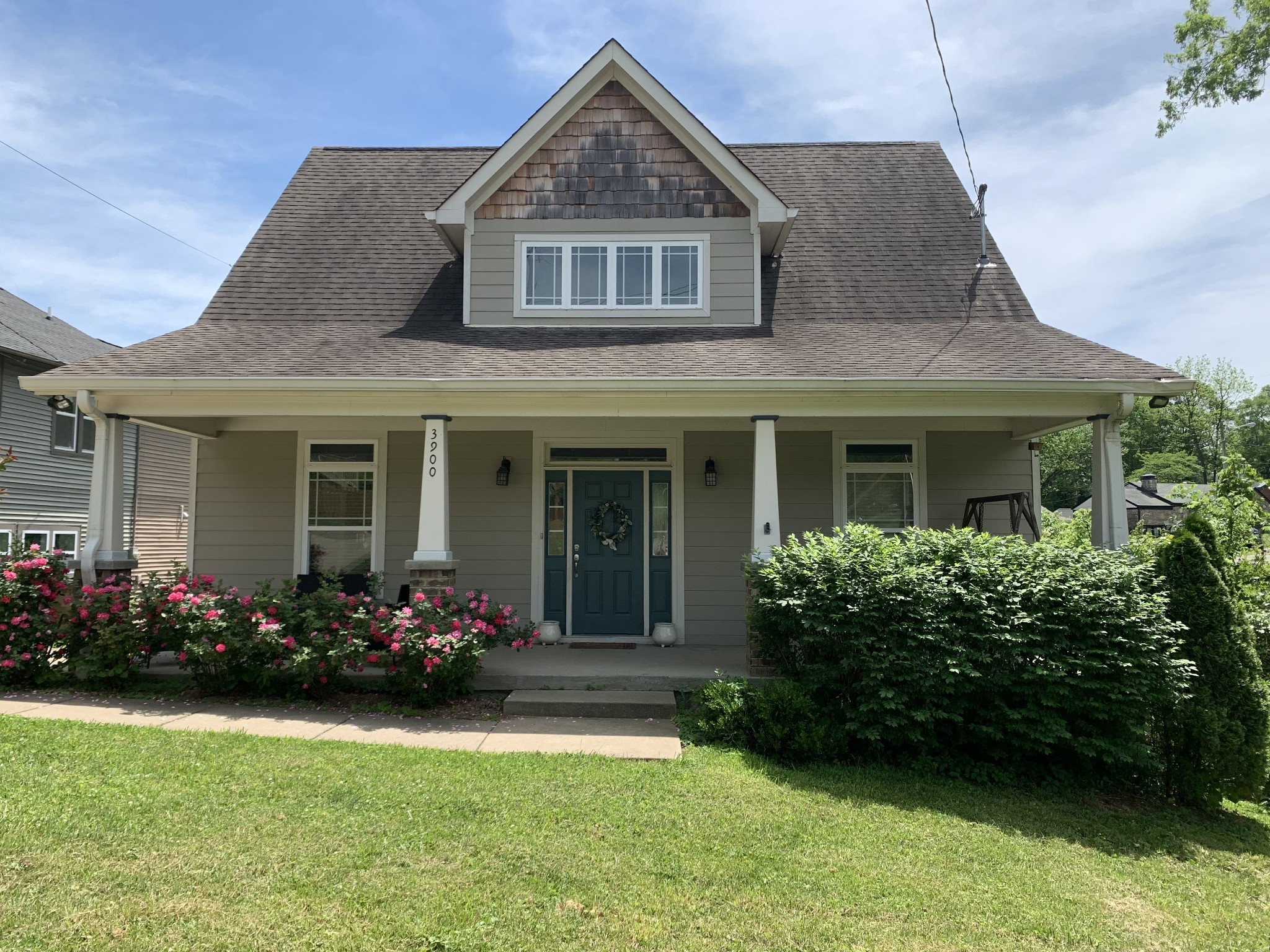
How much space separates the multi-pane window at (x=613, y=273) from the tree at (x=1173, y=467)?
51030 millimetres

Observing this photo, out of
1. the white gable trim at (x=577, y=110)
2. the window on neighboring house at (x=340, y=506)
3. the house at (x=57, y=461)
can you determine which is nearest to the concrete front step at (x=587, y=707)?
the window on neighboring house at (x=340, y=506)

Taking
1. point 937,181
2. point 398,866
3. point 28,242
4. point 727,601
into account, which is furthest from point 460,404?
point 28,242

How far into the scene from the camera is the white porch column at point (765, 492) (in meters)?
6.82

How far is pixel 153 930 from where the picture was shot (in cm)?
288

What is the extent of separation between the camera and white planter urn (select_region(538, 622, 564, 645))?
27.5 feet

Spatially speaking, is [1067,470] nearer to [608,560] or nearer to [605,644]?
[608,560]

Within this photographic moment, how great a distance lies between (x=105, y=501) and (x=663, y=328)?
591 cm

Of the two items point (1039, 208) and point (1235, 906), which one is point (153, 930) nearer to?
point (1235, 906)

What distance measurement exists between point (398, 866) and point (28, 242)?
16239 millimetres

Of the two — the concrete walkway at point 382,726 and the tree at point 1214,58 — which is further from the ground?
the tree at point 1214,58

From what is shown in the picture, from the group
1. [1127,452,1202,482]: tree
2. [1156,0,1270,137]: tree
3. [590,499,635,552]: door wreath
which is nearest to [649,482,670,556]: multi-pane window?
[590,499,635,552]: door wreath

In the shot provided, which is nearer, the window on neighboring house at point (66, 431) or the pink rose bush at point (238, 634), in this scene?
the pink rose bush at point (238, 634)

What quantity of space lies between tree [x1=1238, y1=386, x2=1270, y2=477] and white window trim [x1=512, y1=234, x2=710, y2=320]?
200 ft

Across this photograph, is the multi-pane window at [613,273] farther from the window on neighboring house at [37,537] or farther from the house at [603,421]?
the window on neighboring house at [37,537]
